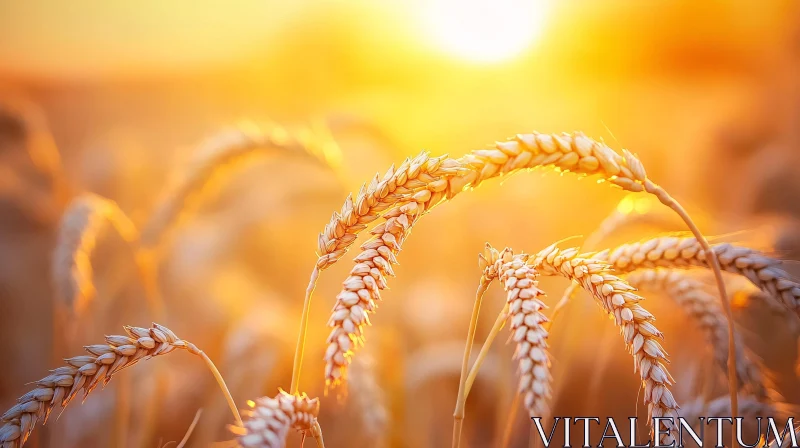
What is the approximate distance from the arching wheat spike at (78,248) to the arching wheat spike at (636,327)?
962 millimetres

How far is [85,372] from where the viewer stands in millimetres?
677

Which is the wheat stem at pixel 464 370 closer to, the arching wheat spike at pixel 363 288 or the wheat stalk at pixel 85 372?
the arching wheat spike at pixel 363 288

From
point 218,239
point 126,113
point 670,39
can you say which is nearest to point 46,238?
point 218,239

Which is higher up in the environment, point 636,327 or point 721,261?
point 721,261

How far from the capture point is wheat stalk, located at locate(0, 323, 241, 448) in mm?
672

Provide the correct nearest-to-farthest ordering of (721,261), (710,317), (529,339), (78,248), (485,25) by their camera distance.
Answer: (529,339) → (721,261) → (710,317) → (78,248) → (485,25)

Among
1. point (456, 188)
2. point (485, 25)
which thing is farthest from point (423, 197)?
point (485, 25)

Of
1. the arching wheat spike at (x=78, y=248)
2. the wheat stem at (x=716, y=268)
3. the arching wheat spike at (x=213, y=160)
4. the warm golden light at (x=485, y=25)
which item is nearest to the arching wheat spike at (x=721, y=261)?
the wheat stem at (x=716, y=268)

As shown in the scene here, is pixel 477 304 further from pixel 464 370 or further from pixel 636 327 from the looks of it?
pixel 636 327

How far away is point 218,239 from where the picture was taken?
1.84m

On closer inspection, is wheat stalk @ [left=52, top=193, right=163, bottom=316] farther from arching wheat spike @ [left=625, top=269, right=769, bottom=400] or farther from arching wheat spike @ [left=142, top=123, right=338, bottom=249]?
arching wheat spike @ [left=625, top=269, right=769, bottom=400]

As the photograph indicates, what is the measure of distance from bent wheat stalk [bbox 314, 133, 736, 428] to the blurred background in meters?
0.16

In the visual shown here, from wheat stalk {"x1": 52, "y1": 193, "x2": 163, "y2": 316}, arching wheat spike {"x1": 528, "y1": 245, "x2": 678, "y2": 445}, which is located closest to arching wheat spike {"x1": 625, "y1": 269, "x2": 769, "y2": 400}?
arching wheat spike {"x1": 528, "y1": 245, "x2": 678, "y2": 445}

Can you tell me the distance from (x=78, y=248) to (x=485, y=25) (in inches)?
70.2
